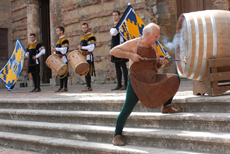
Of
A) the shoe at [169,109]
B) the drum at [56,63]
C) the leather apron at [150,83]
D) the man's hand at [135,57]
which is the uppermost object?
the drum at [56,63]

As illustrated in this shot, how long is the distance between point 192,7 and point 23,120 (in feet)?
21.6

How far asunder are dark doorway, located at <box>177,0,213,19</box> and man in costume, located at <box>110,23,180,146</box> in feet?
21.6

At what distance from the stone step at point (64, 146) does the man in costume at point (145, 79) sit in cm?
22

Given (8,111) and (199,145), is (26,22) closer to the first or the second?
(8,111)

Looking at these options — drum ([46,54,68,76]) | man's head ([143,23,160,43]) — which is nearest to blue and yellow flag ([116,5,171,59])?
drum ([46,54,68,76])

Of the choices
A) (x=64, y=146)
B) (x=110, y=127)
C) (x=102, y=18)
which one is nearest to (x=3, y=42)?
(x=102, y=18)

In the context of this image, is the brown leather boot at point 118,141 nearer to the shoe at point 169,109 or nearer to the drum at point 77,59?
the shoe at point 169,109

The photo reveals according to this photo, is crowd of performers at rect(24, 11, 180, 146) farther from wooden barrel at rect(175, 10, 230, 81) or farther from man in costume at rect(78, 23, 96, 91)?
man in costume at rect(78, 23, 96, 91)

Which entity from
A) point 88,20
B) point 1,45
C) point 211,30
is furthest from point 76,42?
point 211,30

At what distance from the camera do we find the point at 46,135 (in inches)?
255

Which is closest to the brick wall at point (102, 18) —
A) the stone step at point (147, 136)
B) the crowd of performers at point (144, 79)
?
the stone step at point (147, 136)

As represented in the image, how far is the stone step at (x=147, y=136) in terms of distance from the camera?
4441mm

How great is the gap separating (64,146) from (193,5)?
738 cm

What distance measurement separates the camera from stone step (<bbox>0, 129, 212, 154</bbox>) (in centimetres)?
481
